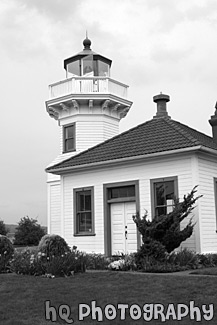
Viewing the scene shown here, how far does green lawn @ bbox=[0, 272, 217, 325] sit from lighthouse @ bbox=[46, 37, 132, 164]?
12657 millimetres

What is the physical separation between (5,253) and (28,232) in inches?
637

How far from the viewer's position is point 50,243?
44.9ft

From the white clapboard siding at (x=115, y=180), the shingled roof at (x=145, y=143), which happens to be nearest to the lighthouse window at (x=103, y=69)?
the shingled roof at (x=145, y=143)

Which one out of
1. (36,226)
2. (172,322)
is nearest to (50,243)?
(172,322)

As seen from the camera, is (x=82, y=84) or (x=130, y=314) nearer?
(x=130, y=314)

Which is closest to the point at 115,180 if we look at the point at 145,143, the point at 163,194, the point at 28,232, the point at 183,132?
the point at 145,143

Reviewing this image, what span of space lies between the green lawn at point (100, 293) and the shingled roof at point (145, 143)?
6217 mm

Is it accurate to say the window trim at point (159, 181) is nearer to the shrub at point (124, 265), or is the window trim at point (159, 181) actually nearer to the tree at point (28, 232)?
the shrub at point (124, 265)

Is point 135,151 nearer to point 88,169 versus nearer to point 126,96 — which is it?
point 88,169

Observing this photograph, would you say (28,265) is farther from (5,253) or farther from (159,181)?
(159,181)

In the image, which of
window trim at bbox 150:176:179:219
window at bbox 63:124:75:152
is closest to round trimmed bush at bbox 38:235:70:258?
window trim at bbox 150:176:179:219

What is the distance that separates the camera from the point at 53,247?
13641 millimetres

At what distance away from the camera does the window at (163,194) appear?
16.2 m

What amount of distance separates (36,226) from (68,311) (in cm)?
2307
